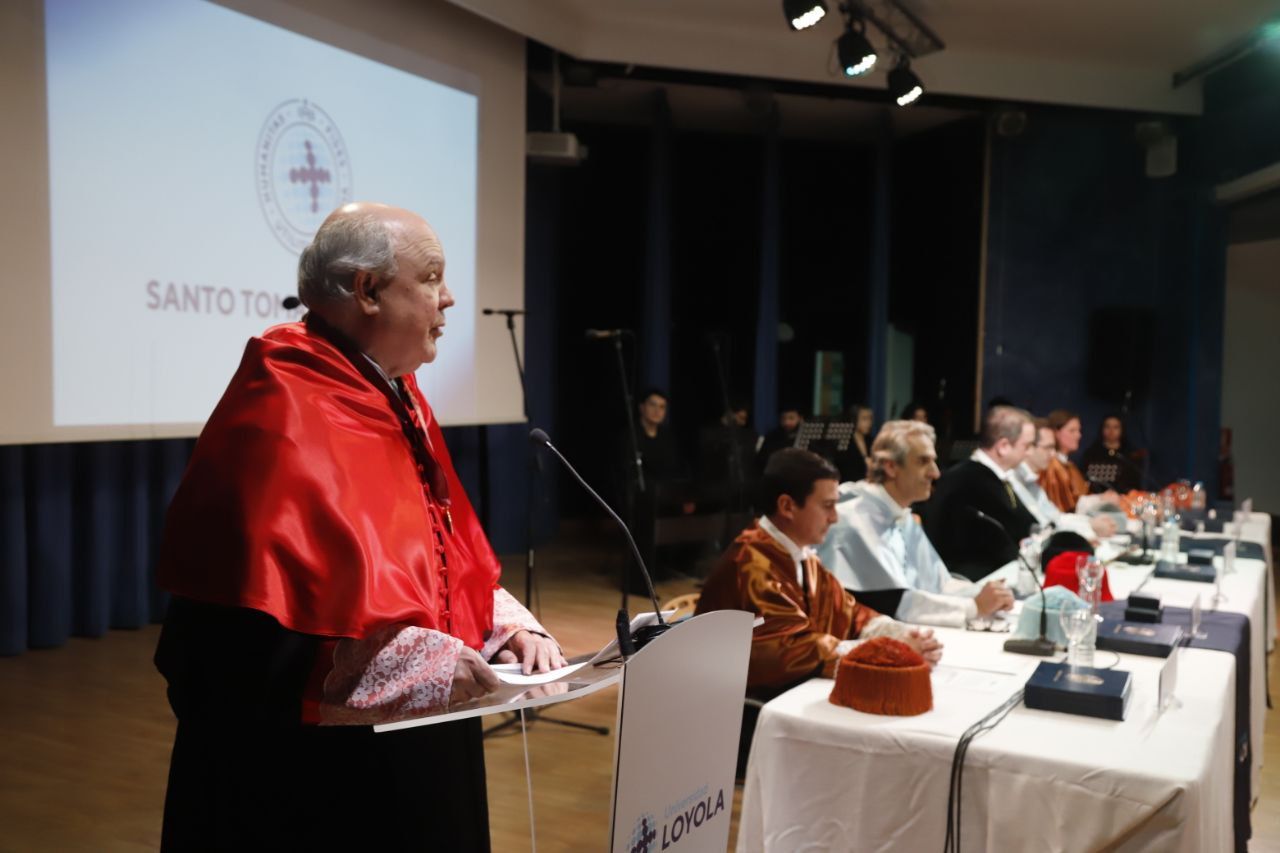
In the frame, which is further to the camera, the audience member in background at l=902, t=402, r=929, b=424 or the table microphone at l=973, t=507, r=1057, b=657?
the audience member in background at l=902, t=402, r=929, b=424

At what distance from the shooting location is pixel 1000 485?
4.73m

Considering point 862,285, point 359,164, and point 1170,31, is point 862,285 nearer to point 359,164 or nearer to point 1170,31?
point 1170,31

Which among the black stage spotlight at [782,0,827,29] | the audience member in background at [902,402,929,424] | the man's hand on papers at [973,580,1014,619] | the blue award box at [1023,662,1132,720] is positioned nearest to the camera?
the blue award box at [1023,662,1132,720]

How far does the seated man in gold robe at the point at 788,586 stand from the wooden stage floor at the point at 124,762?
2.72 ft

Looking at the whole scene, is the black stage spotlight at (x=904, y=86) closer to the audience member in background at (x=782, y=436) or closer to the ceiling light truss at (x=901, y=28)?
the ceiling light truss at (x=901, y=28)

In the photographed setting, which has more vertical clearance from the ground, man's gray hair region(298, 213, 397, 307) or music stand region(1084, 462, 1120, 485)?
man's gray hair region(298, 213, 397, 307)

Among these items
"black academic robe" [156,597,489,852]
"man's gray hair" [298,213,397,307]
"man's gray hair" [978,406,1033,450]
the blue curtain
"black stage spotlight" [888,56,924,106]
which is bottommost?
the blue curtain

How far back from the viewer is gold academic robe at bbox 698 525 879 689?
8.37 ft

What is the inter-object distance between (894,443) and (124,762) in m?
2.74

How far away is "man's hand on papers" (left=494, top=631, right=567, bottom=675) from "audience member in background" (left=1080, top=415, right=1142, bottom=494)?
695 cm

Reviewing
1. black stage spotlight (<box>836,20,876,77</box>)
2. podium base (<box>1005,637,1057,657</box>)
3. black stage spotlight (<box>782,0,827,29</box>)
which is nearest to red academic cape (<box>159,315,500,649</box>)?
podium base (<box>1005,637,1057,657</box>)

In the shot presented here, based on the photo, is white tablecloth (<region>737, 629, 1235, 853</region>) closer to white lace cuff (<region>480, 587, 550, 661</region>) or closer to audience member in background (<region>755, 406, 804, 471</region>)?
white lace cuff (<region>480, 587, 550, 661</region>)

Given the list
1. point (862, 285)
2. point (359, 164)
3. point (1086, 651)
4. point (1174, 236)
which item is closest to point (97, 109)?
point (359, 164)

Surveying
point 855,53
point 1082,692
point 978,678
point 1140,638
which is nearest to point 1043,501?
point 855,53
